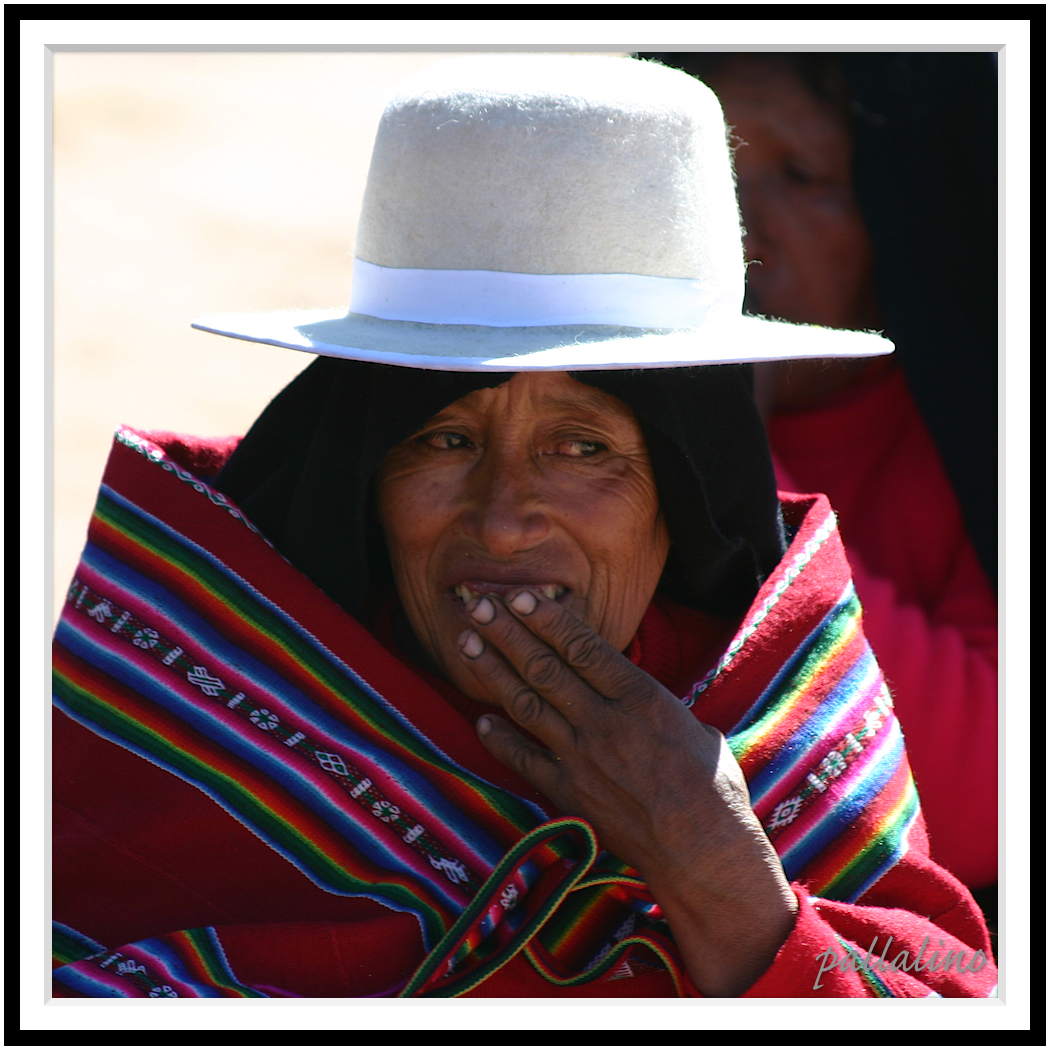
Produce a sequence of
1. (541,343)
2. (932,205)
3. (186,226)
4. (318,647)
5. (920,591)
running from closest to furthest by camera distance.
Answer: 1. (541,343)
2. (318,647)
3. (920,591)
4. (932,205)
5. (186,226)

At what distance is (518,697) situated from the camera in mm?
2219

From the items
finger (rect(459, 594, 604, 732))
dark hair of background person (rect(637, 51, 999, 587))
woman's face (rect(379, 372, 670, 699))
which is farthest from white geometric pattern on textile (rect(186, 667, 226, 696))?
dark hair of background person (rect(637, 51, 999, 587))

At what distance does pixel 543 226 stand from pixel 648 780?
0.91m

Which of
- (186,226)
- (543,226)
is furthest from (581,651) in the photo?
(186,226)

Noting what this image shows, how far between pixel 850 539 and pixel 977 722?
679 millimetres

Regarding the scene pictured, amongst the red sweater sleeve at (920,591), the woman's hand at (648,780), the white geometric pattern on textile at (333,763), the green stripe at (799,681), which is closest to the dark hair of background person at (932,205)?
the red sweater sleeve at (920,591)

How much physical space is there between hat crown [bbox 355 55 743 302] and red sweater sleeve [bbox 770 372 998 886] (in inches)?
73.6

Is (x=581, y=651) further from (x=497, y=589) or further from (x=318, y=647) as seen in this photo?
(x=318, y=647)

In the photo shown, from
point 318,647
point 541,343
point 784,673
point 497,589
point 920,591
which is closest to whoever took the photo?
point 541,343

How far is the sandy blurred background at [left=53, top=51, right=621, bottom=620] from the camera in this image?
10.1m

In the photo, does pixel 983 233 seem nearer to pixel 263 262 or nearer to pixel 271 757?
pixel 271 757

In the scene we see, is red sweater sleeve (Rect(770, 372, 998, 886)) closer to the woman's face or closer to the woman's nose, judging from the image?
the woman's face

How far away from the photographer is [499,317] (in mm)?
2117
